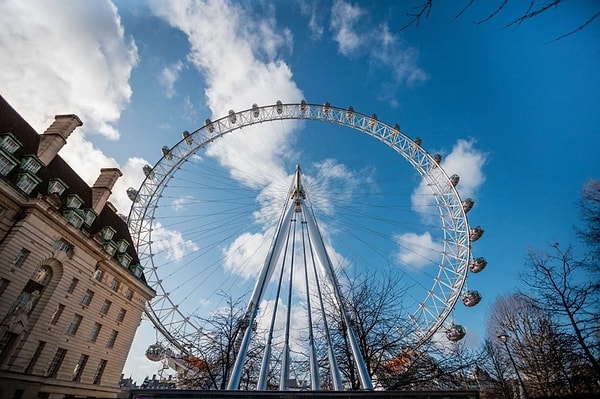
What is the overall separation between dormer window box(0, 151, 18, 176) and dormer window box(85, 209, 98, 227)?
7812 mm

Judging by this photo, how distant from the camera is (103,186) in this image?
34219mm

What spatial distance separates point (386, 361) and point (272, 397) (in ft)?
36.5

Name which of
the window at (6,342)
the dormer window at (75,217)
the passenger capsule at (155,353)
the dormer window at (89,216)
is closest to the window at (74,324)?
the window at (6,342)

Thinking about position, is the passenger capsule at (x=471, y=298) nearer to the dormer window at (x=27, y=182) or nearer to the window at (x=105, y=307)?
the window at (x=105, y=307)

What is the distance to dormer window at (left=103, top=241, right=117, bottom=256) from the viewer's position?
3034 cm

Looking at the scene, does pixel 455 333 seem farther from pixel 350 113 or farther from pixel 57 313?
pixel 57 313

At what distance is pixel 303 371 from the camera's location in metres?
20.0

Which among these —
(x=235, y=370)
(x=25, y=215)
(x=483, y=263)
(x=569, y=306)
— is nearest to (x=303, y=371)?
(x=235, y=370)

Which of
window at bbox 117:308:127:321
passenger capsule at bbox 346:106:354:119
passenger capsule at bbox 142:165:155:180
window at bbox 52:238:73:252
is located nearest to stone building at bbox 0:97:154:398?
window at bbox 52:238:73:252

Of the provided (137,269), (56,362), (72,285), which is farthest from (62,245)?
(137,269)

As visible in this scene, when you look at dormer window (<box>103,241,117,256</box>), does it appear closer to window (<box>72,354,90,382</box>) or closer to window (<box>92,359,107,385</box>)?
window (<box>72,354,90,382</box>)

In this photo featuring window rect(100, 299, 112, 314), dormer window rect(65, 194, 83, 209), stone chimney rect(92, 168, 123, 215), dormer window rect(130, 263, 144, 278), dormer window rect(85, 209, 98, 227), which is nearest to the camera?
dormer window rect(65, 194, 83, 209)

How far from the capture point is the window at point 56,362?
24.3m

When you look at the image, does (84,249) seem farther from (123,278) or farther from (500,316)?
(500,316)
